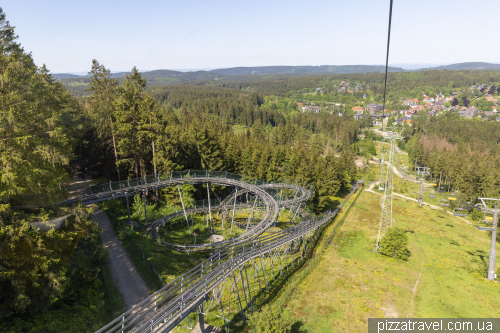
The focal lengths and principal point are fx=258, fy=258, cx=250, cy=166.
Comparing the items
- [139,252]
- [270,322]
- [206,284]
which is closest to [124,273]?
[139,252]

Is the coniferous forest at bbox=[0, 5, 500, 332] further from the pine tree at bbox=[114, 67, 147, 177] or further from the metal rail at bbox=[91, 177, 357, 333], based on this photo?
the metal rail at bbox=[91, 177, 357, 333]

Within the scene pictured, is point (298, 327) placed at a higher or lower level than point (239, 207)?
lower

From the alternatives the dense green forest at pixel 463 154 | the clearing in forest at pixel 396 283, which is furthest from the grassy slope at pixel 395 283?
the dense green forest at pixel 463 154

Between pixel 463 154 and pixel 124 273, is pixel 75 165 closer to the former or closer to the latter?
pixel 124 273

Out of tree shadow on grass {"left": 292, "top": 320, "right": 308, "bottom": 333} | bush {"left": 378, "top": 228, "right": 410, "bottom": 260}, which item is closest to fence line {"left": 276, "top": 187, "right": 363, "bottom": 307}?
tree shadow on grass {"left": 292, "top": 320, "right": 308, "bottom": 333}

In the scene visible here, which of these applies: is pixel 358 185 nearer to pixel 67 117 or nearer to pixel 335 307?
pixel 335 307

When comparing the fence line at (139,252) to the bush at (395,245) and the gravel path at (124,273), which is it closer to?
the gravel path at (124,273)
